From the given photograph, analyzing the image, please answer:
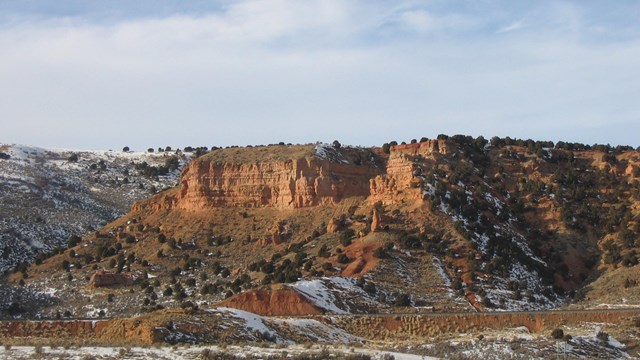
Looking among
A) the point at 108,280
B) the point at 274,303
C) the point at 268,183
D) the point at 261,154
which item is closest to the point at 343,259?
A: the point at 274,303

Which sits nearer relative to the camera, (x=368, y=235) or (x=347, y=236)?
(x=368, y=235)

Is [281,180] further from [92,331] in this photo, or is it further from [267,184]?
[92,331]

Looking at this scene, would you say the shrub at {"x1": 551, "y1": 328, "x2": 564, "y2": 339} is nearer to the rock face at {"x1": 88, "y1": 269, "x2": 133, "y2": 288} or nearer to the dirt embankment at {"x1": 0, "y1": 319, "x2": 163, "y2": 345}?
the dirt embankment at {"x1": 0, "y1": 319, "x2": 163, "y2": 345}

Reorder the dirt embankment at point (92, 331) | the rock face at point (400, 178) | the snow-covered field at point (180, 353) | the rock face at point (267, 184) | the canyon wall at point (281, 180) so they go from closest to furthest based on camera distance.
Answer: the snow-covered field at point (180, 353) < the dirt embankment at point (92, 331) < the rock face at point (400, 178) < the canyon wall at point (281, 180) < the rock face at point (267, 184)

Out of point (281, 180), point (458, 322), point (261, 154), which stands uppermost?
point (261, 154)

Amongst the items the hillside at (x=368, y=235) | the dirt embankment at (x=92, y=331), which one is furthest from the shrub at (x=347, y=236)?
the dirt embankment at (x=92, y=331)

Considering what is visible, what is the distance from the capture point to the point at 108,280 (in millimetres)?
78250

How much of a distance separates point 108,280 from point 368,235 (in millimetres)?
19375

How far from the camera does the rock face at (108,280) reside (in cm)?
7800

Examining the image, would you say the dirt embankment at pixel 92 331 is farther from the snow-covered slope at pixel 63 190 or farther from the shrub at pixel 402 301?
the snow-covered slope at pixel 63 190

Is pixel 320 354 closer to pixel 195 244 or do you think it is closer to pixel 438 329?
pixel 438 329

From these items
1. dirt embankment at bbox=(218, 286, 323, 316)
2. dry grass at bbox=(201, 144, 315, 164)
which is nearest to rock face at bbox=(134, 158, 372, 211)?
dry grass at bbox=(201, 144, 315, 164)

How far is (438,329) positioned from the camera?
55.2 metres

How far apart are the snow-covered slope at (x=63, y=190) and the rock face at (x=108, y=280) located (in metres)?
14.5
